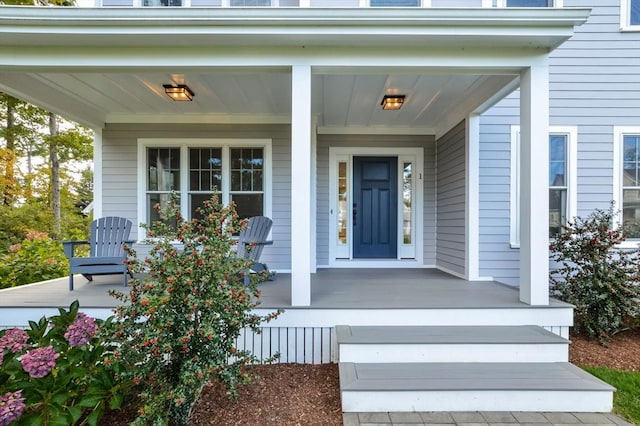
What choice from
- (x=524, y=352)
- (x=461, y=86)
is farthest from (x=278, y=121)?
(x=524, y=352)

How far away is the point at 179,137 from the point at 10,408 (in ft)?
13.7

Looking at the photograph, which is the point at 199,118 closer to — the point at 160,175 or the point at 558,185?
the point at 160,175

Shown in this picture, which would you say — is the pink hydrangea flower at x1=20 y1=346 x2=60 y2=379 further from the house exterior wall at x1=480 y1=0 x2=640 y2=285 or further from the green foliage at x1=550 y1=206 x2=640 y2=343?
the house exterior wall at x1=480 y1=0 x2=640 y2=285

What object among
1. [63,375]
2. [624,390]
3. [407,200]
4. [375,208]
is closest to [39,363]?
[63,375]

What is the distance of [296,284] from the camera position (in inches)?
113

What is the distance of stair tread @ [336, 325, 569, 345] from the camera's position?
2484 millimetres

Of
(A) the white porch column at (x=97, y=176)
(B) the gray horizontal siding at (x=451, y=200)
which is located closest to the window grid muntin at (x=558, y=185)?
(B) the gray horizontal siding at (x=451, y=200)

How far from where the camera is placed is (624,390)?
2.45 meters

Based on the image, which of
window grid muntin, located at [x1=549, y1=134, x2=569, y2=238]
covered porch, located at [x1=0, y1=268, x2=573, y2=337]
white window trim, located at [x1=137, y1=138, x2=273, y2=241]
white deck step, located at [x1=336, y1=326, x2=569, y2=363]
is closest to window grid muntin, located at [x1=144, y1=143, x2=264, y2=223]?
white window trim, located at [x1=137, y1=138, x2=273, y2=241]

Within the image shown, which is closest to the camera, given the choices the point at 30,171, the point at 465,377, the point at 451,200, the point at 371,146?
the point at 465,377

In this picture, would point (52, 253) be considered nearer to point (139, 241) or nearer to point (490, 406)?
point (139, 241)

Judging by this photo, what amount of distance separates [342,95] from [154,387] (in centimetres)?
353

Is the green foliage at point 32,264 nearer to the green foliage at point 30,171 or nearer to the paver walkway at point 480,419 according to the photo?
the green foliage at point 30,171

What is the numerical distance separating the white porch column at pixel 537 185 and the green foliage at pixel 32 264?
644 centimetres
